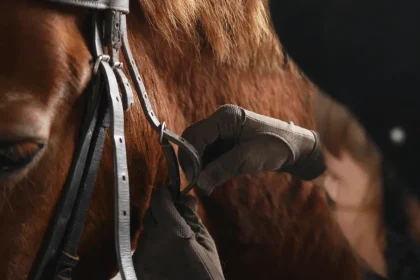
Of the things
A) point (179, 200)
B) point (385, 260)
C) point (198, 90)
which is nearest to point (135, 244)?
point (179, 200)

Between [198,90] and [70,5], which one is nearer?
[70,5]

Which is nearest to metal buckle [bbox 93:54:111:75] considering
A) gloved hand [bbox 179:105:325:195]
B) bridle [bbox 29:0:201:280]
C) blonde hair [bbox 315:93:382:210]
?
bridle [bbox 29:0:201:280]

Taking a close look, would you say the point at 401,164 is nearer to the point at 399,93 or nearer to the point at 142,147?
the point at 399,93

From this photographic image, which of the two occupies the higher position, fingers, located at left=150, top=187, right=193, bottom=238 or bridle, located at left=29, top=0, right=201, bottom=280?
bridle, located at left=29, top=0, right=201, bottom=280

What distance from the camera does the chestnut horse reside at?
53cm

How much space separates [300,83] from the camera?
2.37ft

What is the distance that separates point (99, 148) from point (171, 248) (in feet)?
0.40

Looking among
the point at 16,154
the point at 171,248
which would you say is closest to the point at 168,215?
the point at 171,248

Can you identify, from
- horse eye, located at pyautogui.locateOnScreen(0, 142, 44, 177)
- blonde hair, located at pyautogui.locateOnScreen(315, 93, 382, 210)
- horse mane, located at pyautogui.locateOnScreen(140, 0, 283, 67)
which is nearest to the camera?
blonde hair, located at pyautogui.locateOnScreen(315, 93, 382, 210)

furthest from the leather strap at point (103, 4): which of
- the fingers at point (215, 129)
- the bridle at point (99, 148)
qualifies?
the fingers at point (215, 129)

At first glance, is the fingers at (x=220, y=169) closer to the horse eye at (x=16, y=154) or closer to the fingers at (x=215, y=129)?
the fingers at (x=215, y=129)

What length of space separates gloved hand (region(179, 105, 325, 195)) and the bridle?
0.03m

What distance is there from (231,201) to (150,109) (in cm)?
16

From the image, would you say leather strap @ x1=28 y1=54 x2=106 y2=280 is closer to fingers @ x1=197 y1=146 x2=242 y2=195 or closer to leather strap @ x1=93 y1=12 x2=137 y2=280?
leather strap @ x1=93 y1=12 x2=137 y2=280
